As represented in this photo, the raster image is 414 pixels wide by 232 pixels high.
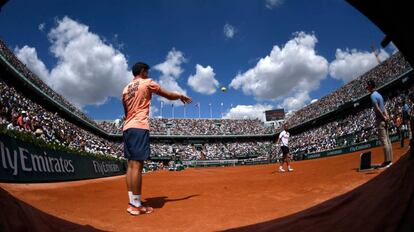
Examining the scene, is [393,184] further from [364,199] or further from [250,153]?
[250,153]

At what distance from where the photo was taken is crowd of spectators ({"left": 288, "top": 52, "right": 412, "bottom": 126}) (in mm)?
26875

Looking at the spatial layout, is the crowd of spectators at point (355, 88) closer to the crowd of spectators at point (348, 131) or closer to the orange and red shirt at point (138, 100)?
the crowd of spectators at point (348, 131)

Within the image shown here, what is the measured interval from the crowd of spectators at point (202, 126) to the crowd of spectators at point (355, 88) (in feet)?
33.7

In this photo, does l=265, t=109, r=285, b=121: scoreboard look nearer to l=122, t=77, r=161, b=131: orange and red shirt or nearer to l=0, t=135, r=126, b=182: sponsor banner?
l=0, t=135, r=126, b=182: sponsor banner

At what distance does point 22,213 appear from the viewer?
1.90 metres

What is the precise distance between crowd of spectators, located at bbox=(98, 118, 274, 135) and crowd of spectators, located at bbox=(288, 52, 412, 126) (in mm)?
10273

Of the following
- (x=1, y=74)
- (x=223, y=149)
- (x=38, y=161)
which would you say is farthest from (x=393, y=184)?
(x=223, y=149)

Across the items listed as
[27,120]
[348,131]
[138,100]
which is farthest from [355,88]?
[138,100]

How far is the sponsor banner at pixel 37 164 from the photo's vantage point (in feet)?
22.2

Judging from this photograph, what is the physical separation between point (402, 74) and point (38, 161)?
27.9m

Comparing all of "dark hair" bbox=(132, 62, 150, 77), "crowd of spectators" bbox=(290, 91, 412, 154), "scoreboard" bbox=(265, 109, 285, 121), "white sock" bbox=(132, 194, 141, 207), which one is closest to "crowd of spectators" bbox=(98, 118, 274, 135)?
"scoreboard" bbox=(265, 109, 285, 121)

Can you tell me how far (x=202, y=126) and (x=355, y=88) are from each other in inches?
1182

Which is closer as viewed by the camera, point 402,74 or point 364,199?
point 364,199

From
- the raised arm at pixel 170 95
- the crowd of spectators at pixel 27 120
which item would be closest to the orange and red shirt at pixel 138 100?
the raised arm at pixel 170 95
